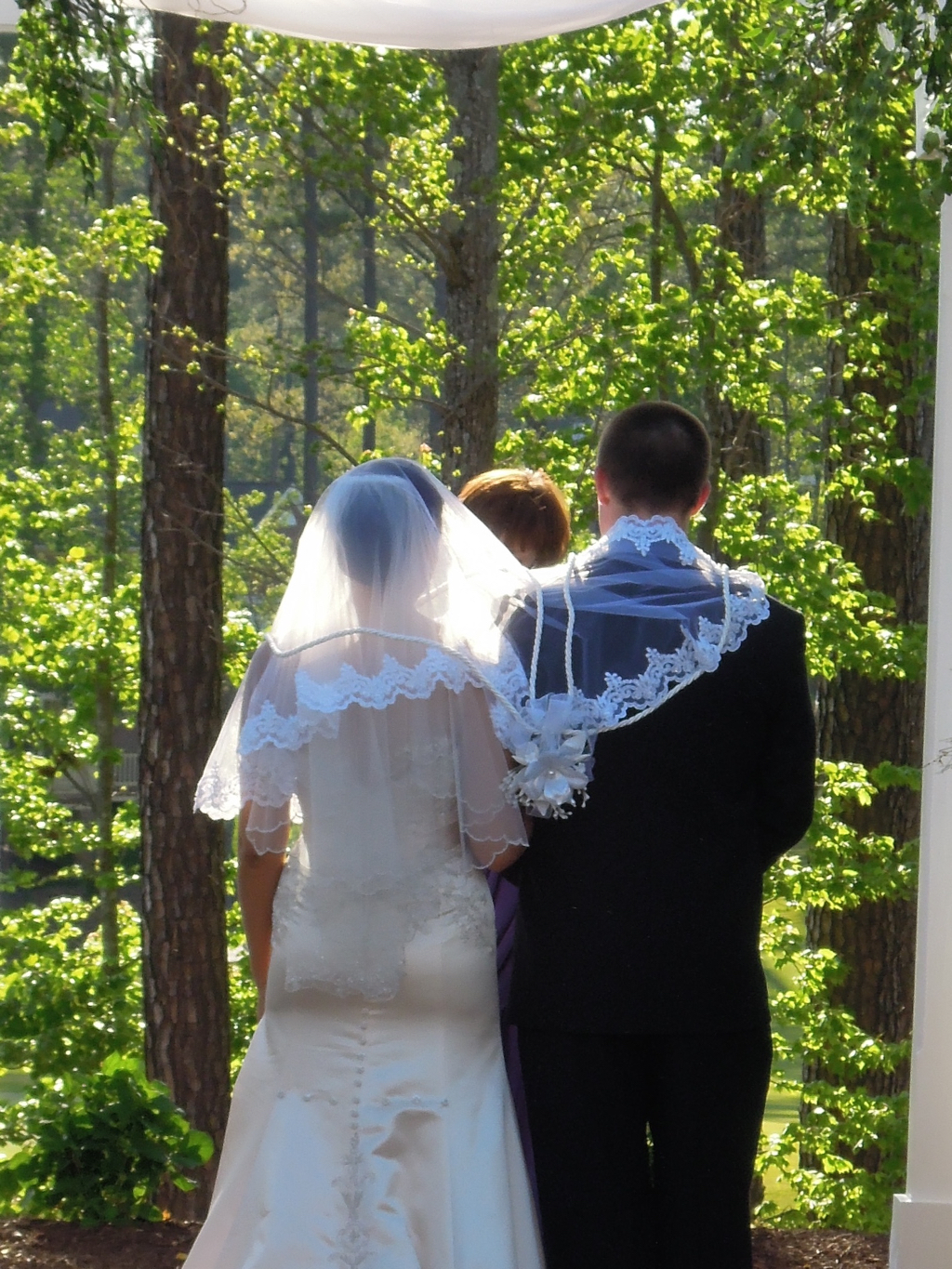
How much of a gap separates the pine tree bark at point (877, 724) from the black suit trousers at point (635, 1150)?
5410 mm

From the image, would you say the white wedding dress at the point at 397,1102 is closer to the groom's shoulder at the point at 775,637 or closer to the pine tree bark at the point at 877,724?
the groom's shoulder at the point at 775,637

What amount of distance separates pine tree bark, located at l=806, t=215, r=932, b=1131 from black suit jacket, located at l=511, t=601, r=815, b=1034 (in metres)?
5.45

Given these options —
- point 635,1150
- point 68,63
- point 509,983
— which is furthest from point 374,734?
point 68,63

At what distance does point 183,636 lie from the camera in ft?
26.7

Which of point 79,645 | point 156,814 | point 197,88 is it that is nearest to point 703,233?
point 197,88

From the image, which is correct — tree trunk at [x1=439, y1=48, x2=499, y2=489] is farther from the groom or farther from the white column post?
the groom

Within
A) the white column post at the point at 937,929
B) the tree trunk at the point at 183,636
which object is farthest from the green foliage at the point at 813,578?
the tree trunk at the point at 183,636

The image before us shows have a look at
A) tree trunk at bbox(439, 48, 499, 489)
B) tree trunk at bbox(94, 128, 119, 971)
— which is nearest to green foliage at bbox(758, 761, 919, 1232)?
tree trunk at bbox(439, 48, 499, 489)

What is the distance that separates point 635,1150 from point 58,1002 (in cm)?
616

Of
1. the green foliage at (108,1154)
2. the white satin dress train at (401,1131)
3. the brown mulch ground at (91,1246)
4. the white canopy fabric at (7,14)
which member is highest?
the white canopy fabric at (7,14)

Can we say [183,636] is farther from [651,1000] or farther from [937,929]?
[651,1000]

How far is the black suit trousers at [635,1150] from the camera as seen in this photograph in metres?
2.32

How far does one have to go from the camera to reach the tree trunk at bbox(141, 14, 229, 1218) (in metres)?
8.03

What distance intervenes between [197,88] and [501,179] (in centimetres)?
229
